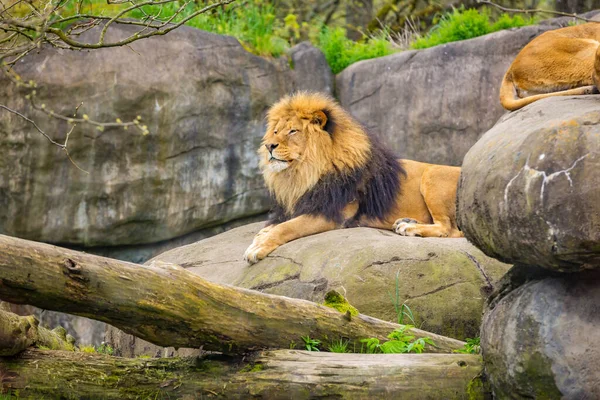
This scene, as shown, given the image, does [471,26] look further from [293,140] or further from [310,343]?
[310,343]

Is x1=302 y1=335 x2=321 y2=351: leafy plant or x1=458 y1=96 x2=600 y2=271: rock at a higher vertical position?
x1=458 y1=96 x2=600 y2=271: rock

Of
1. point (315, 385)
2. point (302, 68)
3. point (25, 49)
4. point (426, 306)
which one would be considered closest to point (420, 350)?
point (315, 385)

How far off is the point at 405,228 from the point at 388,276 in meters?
1.09

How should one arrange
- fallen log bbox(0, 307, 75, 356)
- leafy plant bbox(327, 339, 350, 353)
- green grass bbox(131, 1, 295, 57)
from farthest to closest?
green grass bbox(131, 1, 295, 57), leafy plant bbox(327, 339, 350, 353), fallen log bbox(0, 307, 75, 356)

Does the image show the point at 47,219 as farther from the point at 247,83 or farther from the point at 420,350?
the point at 420,350

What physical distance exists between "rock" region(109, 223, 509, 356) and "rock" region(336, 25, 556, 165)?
3.91 metres

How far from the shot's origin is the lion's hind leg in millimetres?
6824

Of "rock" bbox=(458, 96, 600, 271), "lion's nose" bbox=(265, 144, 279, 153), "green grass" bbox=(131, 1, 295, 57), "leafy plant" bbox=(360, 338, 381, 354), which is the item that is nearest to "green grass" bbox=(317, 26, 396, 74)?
"green grass" bbox=(131, 1, 295, 57)

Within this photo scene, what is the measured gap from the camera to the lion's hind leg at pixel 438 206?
6.82 meters

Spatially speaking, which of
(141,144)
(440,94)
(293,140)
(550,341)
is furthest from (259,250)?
(440,94)

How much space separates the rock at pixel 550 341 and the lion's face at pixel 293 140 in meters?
3.36

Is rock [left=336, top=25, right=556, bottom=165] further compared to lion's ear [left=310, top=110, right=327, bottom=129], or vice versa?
rock [left=336, top=25, right=556, bottom=165]

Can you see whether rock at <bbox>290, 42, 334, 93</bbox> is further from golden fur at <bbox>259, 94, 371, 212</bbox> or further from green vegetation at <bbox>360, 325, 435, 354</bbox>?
green vegetation at <bbox>360, 325, 435, 354</bbox>

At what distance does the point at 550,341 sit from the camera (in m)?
3.52
